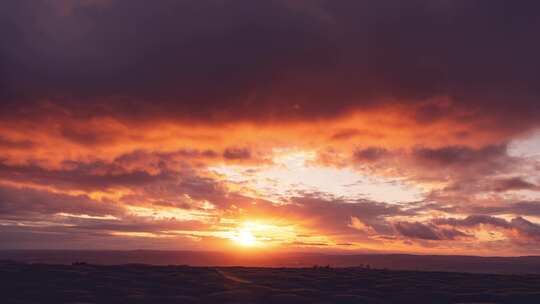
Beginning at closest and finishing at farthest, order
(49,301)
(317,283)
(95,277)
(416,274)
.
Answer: (49,301)
(95,277)
(317,283)
(416,274)

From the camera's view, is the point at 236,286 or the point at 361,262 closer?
the point at 236,286

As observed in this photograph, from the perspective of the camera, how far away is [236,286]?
11.9 metres

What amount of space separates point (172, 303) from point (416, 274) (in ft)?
30.9

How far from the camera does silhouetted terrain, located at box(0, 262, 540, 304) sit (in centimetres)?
1032

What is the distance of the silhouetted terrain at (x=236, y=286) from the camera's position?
10320 mm

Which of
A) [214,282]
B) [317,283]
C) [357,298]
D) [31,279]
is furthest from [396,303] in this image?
[31,279]

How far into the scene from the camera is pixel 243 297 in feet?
34.5

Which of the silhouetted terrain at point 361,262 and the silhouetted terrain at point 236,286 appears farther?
the silhouetted terrain at point 361,262

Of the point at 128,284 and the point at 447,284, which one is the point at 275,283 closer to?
the point at 128,284

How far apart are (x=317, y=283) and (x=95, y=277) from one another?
18.8 feet

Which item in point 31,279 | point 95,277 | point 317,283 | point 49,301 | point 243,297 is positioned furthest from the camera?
point 317,283

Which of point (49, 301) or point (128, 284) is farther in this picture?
point (128, 284)

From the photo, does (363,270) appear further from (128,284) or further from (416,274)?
(128,284)

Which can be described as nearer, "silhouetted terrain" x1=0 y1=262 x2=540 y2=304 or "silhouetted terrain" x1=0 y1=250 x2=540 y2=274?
"silhouetted terrain" x1=0 y1=262 x2=540 y2=304
